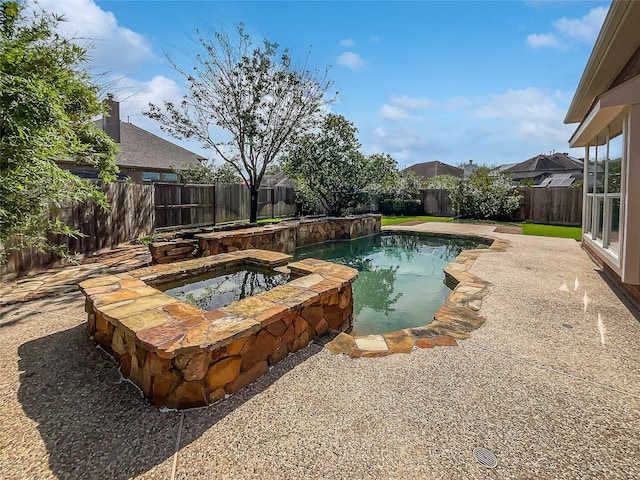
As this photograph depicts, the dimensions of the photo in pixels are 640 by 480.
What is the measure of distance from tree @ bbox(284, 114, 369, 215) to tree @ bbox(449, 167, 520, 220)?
20.2 ft

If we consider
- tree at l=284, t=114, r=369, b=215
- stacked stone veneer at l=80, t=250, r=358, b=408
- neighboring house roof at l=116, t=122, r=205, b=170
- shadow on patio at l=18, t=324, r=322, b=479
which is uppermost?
neighboring house roof at l=116, t=122, r=205, b=170

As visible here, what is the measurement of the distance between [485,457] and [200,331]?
1957 mm

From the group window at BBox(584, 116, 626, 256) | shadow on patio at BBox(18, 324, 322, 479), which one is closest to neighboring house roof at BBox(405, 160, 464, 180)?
window at BBox(584, 116, 626, 256)

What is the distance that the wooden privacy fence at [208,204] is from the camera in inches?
418

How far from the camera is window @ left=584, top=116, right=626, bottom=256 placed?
504 cm

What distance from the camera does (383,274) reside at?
7.12m

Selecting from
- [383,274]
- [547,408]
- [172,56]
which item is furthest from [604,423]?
[172,56]

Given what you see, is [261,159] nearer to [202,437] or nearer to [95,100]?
[95,100]

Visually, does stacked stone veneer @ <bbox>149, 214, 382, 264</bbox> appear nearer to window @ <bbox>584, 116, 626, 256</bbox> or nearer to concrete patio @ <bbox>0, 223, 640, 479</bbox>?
concrete patio @ <bbox>0, 223, 640, 479</bbox>

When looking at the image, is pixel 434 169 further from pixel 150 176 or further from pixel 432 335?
pixel 432 335

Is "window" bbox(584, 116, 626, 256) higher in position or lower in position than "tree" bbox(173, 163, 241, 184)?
lower

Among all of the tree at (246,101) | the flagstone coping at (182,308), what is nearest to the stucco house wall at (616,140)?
the flagstone coping at (182,308)

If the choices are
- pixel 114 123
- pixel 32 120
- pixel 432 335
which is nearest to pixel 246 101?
pixel 32 120

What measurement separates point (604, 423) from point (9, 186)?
18.4 feet
